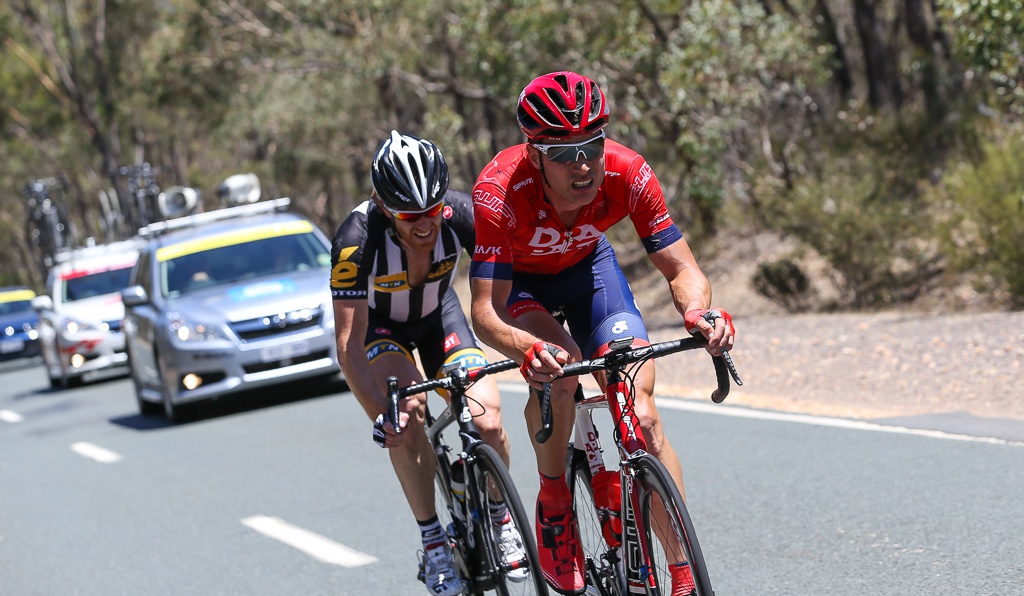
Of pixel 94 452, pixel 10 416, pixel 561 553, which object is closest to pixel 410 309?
pixel 561 553

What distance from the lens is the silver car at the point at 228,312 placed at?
12383 millimetres

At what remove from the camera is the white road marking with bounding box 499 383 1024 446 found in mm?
7492

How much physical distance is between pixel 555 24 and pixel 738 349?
302 inches

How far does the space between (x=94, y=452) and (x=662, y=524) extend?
30.3 feet

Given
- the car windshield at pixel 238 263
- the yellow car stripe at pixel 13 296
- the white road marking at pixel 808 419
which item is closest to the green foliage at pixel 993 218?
the white road marking at pixel 808 419

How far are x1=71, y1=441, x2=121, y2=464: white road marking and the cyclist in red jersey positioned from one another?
24.6ft

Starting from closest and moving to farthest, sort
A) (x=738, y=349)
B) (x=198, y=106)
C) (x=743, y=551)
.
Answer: (x=743, y=551), (x=738, y=349), (x=198, y=106)

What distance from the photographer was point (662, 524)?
3.90 m

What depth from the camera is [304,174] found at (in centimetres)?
4466

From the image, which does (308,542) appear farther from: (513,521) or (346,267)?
(513,521)

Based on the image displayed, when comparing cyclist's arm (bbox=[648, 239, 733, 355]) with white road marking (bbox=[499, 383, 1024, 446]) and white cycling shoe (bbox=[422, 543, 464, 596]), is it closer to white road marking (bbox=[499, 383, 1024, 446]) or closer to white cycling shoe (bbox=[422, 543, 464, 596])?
white cycling shoe (bbox=[422, 543, 464, 596])

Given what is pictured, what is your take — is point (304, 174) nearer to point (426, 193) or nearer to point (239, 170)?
point (239, 170)

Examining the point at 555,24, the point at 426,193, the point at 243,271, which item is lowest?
the point at 243,271

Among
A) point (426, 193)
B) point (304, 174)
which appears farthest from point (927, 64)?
point (304, 174)
